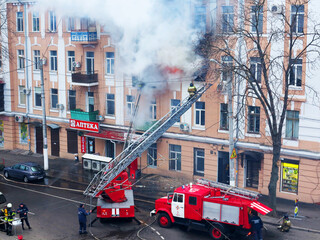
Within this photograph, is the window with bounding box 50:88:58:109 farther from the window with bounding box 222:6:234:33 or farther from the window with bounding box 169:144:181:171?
the window with bounding box 222:6:234:33

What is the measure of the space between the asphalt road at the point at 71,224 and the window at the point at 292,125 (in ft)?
21.5

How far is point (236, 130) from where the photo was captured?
93.7 feet

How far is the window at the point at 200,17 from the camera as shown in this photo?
1113 inches

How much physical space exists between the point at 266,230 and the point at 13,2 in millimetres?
28324

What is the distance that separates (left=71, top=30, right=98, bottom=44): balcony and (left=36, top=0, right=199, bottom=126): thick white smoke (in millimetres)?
1973

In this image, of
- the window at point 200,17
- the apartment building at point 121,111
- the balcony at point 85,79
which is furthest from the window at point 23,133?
the window at point 200,17

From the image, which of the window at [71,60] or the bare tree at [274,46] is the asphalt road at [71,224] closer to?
the bare tree at [274,46]

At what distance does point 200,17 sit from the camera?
93.3ft

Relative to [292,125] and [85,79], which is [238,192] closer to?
[292,125]

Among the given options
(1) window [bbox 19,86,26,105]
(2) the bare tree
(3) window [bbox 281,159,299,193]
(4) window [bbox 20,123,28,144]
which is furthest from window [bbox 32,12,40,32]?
(3) window [bbox 281,159,299,193]

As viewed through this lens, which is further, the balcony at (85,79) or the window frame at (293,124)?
the balcony at (85,79)

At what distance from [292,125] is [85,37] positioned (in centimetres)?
1602

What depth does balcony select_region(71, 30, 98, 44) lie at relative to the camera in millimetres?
33500

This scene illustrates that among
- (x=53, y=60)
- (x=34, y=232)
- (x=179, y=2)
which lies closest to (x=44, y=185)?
(x=34, y=232)
